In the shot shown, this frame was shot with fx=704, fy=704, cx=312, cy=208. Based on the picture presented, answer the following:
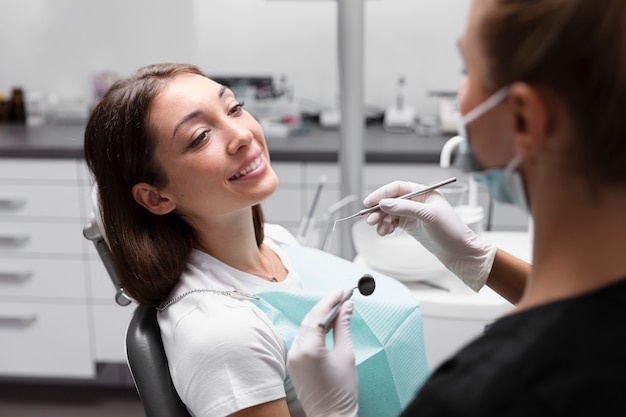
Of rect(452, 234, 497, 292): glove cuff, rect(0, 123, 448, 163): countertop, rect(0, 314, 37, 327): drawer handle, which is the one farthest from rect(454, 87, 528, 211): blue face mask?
rect(0, 314, 37, 327): drawer handle

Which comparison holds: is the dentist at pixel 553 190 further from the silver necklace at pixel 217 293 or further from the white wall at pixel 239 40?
the white wall at pixel 239 40

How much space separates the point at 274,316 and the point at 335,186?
1.53m

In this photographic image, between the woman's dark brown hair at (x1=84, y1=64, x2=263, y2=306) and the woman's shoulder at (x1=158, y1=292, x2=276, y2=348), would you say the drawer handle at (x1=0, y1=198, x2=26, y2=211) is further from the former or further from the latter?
the woman's shoulder at (x1=158, y1=292, x2=276, y2=348)

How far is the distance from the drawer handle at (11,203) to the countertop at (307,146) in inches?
6.9

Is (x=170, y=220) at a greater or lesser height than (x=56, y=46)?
lesser

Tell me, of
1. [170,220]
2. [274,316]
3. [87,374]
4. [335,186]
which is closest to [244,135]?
[170,220]

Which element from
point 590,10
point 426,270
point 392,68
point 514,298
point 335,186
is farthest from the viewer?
point 392,68

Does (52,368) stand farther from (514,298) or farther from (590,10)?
(590,10)

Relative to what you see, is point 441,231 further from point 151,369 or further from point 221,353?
point 151,369

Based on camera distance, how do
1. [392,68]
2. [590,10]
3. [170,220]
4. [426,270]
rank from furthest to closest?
[392,68]
[426,270]
[170,220]
[590,10]

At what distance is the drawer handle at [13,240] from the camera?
9.26ft

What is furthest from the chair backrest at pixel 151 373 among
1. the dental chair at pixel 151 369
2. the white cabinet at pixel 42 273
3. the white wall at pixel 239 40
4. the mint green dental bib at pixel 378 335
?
the white wall at pixel 239 40

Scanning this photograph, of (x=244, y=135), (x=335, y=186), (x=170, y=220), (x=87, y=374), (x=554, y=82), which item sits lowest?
(x=87, y=374)

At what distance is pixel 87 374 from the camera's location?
9.73 feet
